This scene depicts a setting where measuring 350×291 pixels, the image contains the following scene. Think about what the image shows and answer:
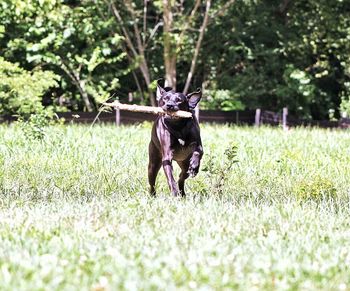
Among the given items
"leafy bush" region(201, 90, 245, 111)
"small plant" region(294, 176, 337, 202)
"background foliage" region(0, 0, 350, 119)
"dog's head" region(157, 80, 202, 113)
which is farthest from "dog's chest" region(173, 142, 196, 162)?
"leafy bush" region(201, 90, 245, 111)

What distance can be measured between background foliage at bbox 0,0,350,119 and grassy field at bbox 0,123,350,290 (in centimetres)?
1338

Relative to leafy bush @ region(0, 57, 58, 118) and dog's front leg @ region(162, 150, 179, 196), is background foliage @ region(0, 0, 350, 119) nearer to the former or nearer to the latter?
leafy bush @ region(0, 57, 58, 118)

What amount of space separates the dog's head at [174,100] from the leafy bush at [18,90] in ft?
41.5

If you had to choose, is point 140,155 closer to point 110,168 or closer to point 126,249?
point 110,168

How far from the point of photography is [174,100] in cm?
765

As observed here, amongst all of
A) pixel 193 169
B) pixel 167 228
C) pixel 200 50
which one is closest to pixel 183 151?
pixel 193 169

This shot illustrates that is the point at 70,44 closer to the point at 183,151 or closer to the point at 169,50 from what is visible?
the point at 169,50

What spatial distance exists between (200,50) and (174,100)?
62.6 feet

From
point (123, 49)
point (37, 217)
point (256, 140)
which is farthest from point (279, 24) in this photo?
point (37, 217)

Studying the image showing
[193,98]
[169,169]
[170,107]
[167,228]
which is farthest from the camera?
[193,98]

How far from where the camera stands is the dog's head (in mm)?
7590

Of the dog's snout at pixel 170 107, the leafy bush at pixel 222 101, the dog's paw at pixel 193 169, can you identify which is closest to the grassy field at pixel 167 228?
the dog's paw at pixel 193 169

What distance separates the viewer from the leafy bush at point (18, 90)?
20531 mm

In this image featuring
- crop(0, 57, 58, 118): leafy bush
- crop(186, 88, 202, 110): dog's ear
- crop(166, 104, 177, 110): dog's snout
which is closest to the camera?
crop(166, 104, 177, 110): dog's snout
